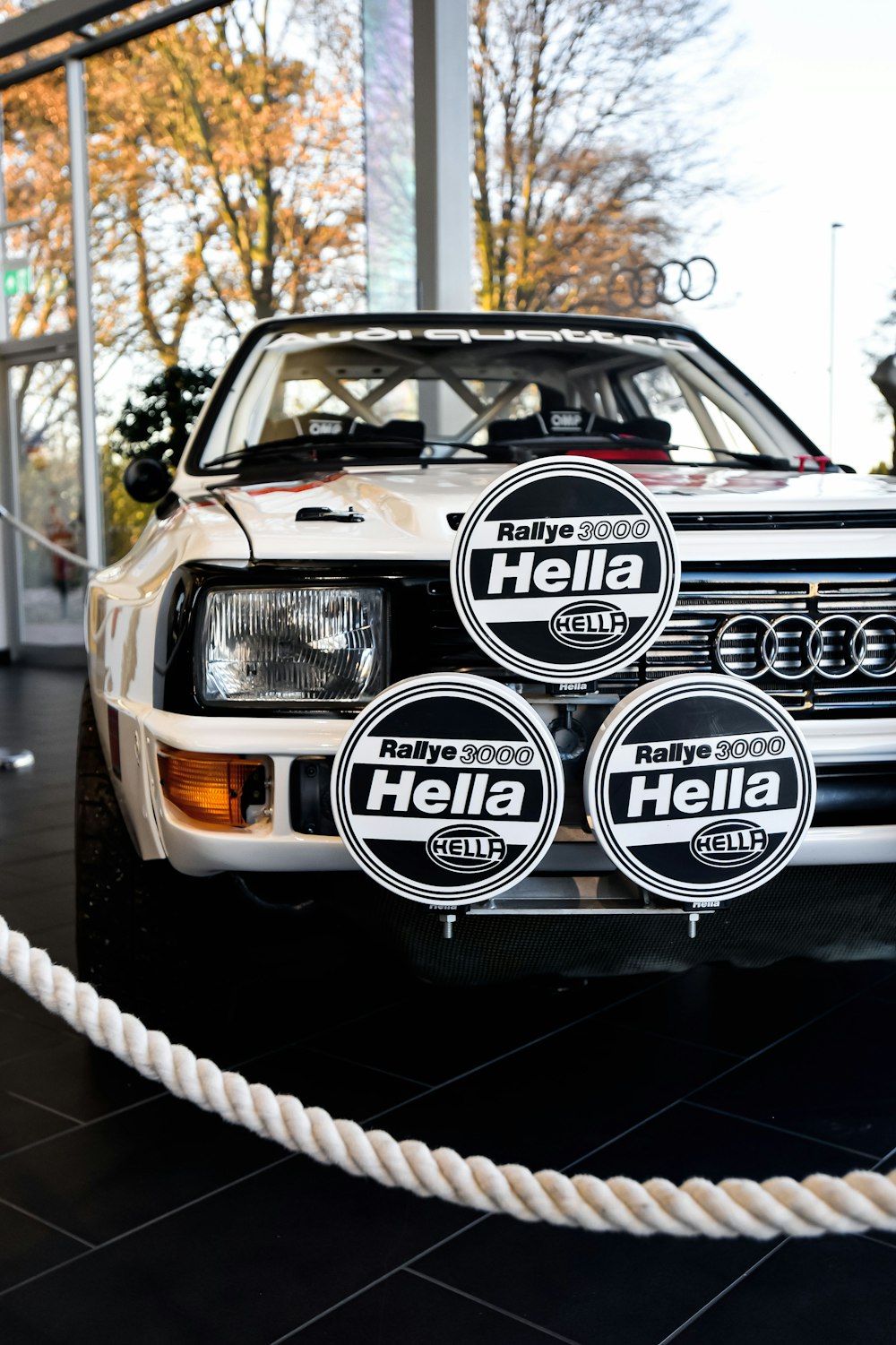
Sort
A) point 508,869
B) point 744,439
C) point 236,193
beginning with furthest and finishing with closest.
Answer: point 236,193 → point 744,439 → point 508,869

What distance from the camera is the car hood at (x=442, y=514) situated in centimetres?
179

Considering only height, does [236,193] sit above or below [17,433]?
above

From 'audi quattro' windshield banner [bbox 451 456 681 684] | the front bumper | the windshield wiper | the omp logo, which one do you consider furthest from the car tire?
the windshield wiper

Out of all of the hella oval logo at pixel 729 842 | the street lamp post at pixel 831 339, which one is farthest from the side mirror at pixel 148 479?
the street lamp post at pixel 831 339

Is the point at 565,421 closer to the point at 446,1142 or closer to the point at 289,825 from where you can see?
the point at 289,825

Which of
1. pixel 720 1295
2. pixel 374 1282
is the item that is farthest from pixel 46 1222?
pixel 720 1295

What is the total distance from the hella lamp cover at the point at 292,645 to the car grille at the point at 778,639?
9cm

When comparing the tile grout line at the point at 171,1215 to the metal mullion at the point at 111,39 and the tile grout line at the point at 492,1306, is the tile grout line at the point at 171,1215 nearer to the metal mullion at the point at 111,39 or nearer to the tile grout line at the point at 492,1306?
the tile grout line at the point at 492,1306

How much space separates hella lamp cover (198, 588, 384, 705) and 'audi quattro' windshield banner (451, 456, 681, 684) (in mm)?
203

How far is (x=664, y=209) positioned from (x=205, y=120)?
3.63m

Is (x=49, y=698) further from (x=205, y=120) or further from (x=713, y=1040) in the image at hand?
(x=713, y=1040)

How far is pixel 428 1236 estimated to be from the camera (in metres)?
1.68

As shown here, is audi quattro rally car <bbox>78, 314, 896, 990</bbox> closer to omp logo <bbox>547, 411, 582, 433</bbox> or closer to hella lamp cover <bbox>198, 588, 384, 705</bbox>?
hella lamp cover <bbox>198, 588, 384, 705</bbox>

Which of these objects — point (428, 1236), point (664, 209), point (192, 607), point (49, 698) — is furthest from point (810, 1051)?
point (49, 698)
